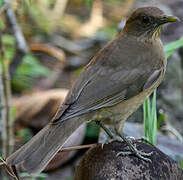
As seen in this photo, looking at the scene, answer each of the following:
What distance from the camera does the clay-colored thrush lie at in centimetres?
330

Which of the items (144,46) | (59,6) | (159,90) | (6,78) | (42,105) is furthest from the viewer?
(59,6)

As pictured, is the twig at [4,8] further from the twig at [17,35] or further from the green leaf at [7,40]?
the green leaf at [7,40]

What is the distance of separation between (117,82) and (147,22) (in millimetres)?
562

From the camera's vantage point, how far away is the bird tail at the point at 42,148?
298 cm

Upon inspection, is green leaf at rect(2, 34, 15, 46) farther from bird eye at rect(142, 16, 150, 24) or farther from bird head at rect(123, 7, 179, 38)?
bird eye at rect(142, 16, 150, 24)

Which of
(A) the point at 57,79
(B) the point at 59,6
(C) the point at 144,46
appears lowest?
(A) the point at 57,79

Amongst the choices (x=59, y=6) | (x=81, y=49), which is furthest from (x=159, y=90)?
(x=59, y=6)

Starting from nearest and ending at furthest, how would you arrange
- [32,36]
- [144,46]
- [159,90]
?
[144,46], [159,90], [32,36]

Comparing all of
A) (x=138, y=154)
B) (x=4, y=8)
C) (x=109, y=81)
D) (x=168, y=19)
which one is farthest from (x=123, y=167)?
(x=4, y=8)

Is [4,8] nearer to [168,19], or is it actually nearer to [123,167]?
[168,19]

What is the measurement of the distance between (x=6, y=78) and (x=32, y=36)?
471 centimetres

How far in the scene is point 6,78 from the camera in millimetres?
4742

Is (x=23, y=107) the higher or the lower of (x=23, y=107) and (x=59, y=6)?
the lower

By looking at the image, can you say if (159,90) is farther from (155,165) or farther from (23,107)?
(155,165)
